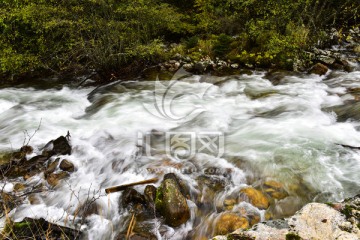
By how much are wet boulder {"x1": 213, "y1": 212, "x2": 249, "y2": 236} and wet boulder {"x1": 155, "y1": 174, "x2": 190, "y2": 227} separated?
0.42 m

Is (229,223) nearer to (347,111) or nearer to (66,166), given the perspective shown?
(66,166)

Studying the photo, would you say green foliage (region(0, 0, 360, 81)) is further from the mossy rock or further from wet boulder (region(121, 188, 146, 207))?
the mossy rock

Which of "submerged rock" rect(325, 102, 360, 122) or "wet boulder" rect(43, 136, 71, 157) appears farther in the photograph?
"submerged rock" rect(325, 102, 360, 122)

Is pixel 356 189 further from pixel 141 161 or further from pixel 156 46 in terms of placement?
pixel 156 46

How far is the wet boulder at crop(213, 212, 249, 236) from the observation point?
3.69 metres

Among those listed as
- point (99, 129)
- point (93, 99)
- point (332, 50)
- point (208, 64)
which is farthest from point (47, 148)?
point (332, 50)

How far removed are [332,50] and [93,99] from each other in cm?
828

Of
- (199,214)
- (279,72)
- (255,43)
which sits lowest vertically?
(199,214)

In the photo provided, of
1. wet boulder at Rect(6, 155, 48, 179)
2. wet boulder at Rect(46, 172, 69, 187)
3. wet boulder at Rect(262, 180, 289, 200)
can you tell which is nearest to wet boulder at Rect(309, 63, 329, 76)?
wet boulder at Rect(262, 180, 289, 200)

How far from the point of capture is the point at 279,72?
9.17m

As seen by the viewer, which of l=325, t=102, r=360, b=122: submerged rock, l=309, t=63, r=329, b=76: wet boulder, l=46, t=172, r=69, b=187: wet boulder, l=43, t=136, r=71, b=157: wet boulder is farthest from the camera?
l=309, t=63, r=329, b=76: wet boulder

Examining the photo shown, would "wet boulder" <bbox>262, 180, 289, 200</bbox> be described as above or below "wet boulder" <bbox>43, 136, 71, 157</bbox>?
→ below
